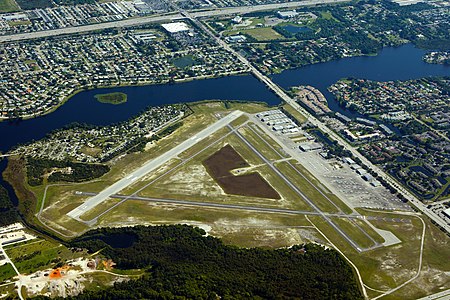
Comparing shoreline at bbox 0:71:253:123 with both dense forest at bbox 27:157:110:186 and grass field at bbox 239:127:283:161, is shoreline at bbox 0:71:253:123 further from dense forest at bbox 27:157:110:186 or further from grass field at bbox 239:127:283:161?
grass field at bbox 239:127:283:161

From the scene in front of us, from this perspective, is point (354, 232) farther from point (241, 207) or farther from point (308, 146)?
point (308, 146)

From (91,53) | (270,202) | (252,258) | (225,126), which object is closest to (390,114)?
(225,126)

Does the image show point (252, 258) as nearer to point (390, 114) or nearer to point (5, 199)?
point (5, 199)

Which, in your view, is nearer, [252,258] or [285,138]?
[252,258]

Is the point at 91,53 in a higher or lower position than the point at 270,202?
higher

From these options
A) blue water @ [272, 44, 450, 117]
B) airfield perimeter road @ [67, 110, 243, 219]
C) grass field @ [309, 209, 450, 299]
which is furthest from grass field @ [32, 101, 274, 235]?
grass field @ [309, 209, 450, 299]

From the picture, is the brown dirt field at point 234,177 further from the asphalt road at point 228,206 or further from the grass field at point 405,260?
the grass field at point 405,260

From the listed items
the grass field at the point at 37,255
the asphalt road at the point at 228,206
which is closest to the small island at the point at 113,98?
the asphalt road at the point at 228,206

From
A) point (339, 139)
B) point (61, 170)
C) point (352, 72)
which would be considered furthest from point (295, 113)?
point (61, 170)
